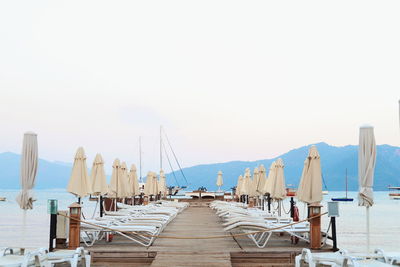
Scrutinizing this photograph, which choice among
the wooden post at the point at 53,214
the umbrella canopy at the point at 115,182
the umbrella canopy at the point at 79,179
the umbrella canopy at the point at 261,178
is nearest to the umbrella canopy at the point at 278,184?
the umbrella canopy at the point at 261,178

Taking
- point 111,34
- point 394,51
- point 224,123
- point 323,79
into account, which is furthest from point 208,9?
point 224,123

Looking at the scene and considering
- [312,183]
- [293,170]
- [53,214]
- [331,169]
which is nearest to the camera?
[53,214]

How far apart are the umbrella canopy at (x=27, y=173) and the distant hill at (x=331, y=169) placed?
440 feet

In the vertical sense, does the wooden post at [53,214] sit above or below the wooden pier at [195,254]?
above

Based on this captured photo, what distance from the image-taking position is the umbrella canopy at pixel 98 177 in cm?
1355

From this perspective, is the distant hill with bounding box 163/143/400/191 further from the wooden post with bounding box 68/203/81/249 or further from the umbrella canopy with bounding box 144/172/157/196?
the wooden post with bounding box 68/203/81/249

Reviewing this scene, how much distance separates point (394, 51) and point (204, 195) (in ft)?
70.5

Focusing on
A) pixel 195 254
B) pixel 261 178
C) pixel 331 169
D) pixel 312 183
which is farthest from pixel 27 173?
pixel 331 169

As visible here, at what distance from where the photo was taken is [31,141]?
7.90m

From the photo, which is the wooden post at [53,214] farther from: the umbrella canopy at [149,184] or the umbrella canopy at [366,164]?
the umbrella canopy at [149,184]

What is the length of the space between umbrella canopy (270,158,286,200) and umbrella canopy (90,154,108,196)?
476 centimetres

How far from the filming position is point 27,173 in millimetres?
7789

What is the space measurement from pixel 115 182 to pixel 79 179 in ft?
16.5

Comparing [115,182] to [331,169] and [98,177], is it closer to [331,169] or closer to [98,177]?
[98,177]
